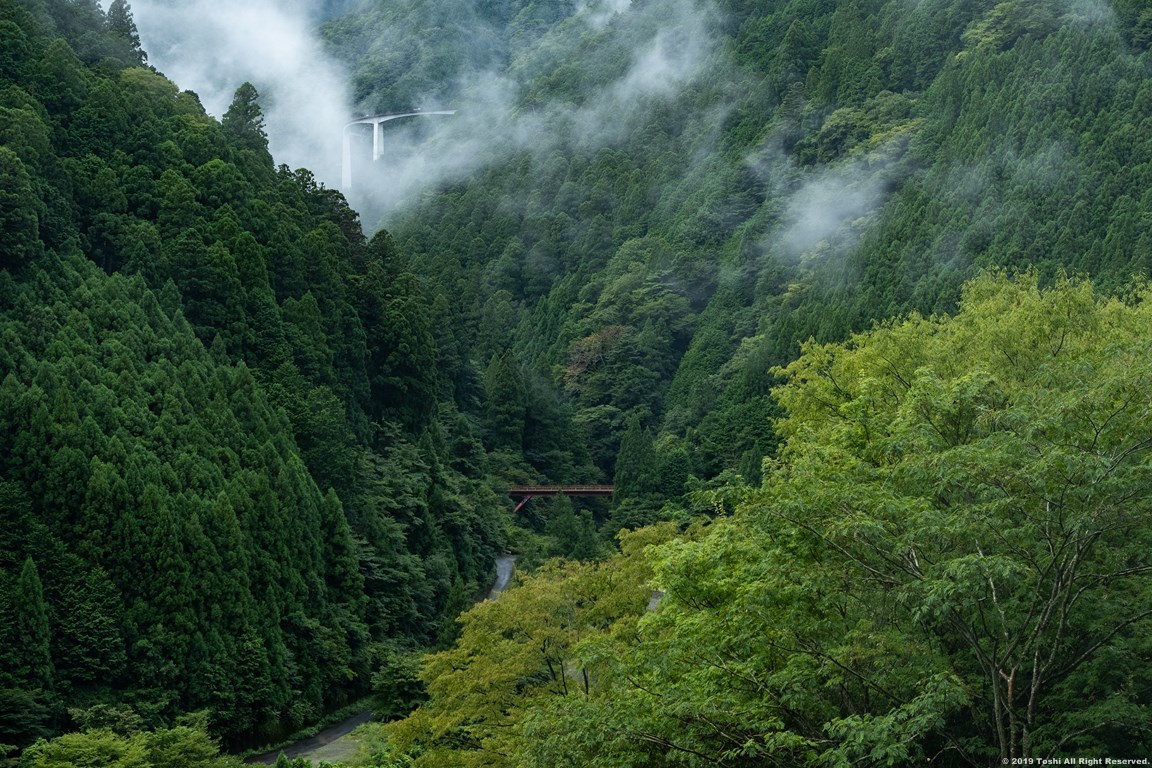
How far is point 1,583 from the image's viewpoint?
1463 inches

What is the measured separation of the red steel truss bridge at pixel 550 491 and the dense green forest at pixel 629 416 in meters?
1.05

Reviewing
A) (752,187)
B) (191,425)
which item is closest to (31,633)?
(191,425)

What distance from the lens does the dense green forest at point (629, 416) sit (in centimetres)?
1512

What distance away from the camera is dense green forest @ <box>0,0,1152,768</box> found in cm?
1512

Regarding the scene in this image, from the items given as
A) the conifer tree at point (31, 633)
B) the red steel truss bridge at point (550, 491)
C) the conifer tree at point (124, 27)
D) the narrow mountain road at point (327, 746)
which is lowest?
the narrow mountain road at point (327, 746)

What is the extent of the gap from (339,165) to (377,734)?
120 meters

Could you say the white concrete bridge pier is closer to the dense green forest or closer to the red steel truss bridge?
the dense green forest

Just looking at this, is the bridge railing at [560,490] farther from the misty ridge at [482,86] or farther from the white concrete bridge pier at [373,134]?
the white concrete bridge pier at [373,134]

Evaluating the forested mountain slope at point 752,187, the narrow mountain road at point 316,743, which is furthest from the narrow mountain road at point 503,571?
the narrow mountain road at point 316,743

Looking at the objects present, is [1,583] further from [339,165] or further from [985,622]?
[339,165]

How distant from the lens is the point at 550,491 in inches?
2958

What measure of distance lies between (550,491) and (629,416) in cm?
1573

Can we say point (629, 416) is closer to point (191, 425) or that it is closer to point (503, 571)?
point (503, 571)

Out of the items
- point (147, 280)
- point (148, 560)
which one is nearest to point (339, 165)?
point (147, 280)
